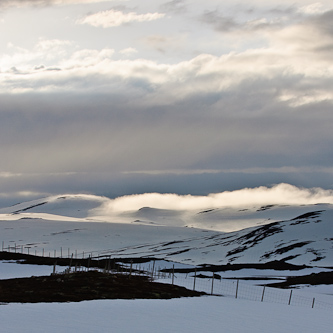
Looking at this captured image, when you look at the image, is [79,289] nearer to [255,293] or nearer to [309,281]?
[255,293]

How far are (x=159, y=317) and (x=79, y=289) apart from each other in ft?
47.5

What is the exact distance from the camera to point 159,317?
3744 cm

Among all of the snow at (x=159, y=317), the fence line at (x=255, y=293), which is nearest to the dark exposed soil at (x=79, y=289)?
the snow at (x=159, y=317)

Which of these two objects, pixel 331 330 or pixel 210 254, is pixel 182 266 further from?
pixel 331 330

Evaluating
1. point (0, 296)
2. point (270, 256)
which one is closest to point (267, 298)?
point (0, 296)

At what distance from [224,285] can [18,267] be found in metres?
41.5

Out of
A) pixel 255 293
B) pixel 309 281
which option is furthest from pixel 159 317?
pixel 309 281

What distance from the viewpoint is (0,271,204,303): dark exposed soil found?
45750mm

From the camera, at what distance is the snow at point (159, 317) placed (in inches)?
1226

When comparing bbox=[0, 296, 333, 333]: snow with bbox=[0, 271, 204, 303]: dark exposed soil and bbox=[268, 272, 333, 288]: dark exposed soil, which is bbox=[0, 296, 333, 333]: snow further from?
bbox=[268, 272, 333, 288]: dark exposed soil

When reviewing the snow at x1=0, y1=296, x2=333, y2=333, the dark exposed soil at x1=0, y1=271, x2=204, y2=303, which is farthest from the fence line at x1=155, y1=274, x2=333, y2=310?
the snow at x1=0, y1=296, x2=333, y2=333

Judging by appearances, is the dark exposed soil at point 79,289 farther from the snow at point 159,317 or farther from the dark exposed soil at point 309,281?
the dark exposed soil at point 309,281

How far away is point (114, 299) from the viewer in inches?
1844

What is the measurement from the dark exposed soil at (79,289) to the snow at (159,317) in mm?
3260
